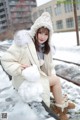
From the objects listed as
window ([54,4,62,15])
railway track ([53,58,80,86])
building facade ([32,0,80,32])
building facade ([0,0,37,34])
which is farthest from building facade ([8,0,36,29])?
railway track ([53,58,80,86])

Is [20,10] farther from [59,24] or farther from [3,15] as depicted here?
[59,24]

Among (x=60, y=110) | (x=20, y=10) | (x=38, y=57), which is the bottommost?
(x=60, y=110)

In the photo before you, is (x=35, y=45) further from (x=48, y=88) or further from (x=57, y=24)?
(x=57, y=24)

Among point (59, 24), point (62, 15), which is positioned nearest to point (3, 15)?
point (59, 24)

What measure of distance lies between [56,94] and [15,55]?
2.71 ft

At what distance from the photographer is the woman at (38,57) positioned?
12.2 ft

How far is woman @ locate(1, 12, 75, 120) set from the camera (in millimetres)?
3715

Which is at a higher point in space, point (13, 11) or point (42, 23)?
point (13, 11)

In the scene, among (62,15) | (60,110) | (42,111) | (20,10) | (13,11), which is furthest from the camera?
(13,11)

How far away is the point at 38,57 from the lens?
13.2 feet

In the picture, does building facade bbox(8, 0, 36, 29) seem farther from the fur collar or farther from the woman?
the fur collar

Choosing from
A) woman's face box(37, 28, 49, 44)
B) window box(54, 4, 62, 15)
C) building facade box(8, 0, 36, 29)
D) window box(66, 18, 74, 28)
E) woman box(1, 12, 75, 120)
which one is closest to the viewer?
woman box(1, 12, 75, 120)

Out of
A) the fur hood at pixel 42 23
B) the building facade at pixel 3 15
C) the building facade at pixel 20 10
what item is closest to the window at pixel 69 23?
the building facade at pixel 20 10

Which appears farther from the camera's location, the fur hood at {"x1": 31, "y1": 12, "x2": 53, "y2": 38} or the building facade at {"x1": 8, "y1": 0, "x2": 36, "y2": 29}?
the building facade at {"x1": 8, "y1": 0, "x2": 36, "y2": 29}
